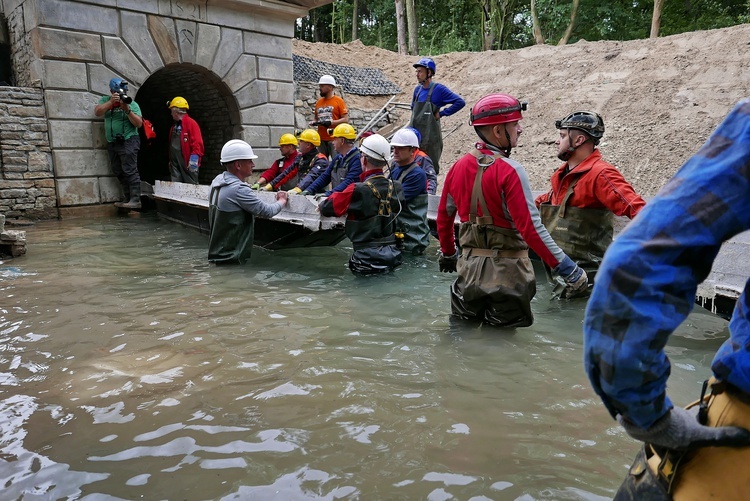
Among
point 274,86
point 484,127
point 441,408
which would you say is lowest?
point 441,408

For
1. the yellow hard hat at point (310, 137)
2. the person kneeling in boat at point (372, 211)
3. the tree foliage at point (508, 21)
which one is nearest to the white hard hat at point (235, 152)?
the person kneeling in boat at point (372, 211)

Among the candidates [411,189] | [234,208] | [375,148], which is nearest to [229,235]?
[234,208]

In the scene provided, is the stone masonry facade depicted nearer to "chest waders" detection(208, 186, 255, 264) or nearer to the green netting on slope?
the green netting on slope

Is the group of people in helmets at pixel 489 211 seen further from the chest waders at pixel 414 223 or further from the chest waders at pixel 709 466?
the chest waders at pixel 709 466

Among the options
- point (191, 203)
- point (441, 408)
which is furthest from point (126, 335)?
point (191, 203)

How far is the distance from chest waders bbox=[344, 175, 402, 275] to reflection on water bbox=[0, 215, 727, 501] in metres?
0.38

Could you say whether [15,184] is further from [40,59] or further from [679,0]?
[679,0]

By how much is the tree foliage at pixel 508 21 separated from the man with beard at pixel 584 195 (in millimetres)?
17420

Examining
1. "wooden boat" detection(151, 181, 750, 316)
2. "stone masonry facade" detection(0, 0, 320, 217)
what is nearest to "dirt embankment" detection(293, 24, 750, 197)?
"stone masonry facade" detection(0, 0, 320, 217)

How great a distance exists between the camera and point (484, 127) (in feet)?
12.3

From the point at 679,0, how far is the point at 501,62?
9.98 m

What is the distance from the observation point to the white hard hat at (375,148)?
229 inches

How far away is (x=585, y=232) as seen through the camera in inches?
182

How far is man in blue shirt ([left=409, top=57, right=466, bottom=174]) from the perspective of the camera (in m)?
8.43
